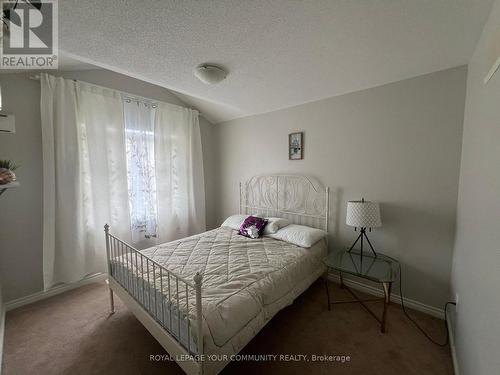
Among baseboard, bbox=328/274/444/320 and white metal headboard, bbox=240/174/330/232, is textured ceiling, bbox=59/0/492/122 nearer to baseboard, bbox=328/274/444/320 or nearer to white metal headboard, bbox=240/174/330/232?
white metal headboard, bbox=240/174/330/232

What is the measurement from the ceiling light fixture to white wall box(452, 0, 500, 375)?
186 centimetres

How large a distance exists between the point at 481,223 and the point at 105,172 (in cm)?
357

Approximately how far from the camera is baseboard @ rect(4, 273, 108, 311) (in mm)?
2248

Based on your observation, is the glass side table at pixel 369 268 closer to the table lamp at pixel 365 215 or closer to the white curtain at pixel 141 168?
the table lamp at pixel 365 215

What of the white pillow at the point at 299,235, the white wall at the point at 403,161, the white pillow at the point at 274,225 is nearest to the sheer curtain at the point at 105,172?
the white pillow at the point at 274,225

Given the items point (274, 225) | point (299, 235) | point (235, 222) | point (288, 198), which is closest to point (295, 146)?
point (288, 198)

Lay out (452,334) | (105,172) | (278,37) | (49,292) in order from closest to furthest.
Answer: (278,37) < (452,334) < (49,292) < (105,172)

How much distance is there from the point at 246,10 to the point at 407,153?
1979 millimetres

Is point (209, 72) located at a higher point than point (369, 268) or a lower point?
higher

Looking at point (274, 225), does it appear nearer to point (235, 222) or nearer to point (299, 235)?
point (299, 235)

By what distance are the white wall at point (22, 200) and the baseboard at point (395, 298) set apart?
356 cm

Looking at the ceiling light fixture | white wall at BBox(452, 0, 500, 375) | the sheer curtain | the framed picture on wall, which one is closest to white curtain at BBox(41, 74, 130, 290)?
the sheer curtain

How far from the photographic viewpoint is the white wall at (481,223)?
956mm

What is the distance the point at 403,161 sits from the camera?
216 cm
